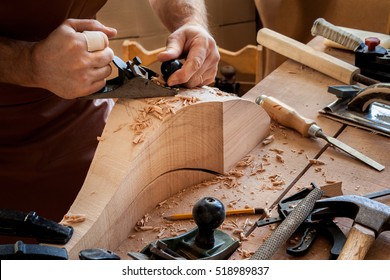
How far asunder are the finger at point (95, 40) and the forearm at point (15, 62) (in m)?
0.16

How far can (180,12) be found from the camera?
1651 mm

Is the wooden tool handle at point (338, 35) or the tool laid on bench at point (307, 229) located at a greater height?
the wooden tool handle at point (338, 35)

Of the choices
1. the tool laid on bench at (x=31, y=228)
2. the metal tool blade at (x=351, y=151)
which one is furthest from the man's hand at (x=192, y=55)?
the tool laid on bench at (x=31, y=228)

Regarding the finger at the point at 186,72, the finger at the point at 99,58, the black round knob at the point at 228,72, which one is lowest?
the black round knob at the point at 228,72

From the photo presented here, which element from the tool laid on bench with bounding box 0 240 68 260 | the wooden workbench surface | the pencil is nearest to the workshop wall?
the wooden workbench surface

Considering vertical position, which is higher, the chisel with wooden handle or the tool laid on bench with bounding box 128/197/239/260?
the chisel with wooden handle

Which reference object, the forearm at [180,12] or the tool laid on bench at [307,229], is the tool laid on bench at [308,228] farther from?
the forearm at [180,12]

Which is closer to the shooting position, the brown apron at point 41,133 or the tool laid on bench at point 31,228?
the tool laid on bench at point 31,228

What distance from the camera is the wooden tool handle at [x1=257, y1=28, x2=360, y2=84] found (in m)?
1.67

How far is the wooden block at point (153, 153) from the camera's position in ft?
3.51

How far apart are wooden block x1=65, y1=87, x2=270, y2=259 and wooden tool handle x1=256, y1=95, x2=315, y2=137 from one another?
9 cm

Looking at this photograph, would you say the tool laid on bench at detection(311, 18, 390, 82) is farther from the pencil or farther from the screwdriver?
the pencil

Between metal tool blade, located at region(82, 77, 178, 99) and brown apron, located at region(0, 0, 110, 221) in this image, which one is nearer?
metal tool blade, located at region(82, 77, 178, 99)

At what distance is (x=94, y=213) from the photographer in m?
1.04
